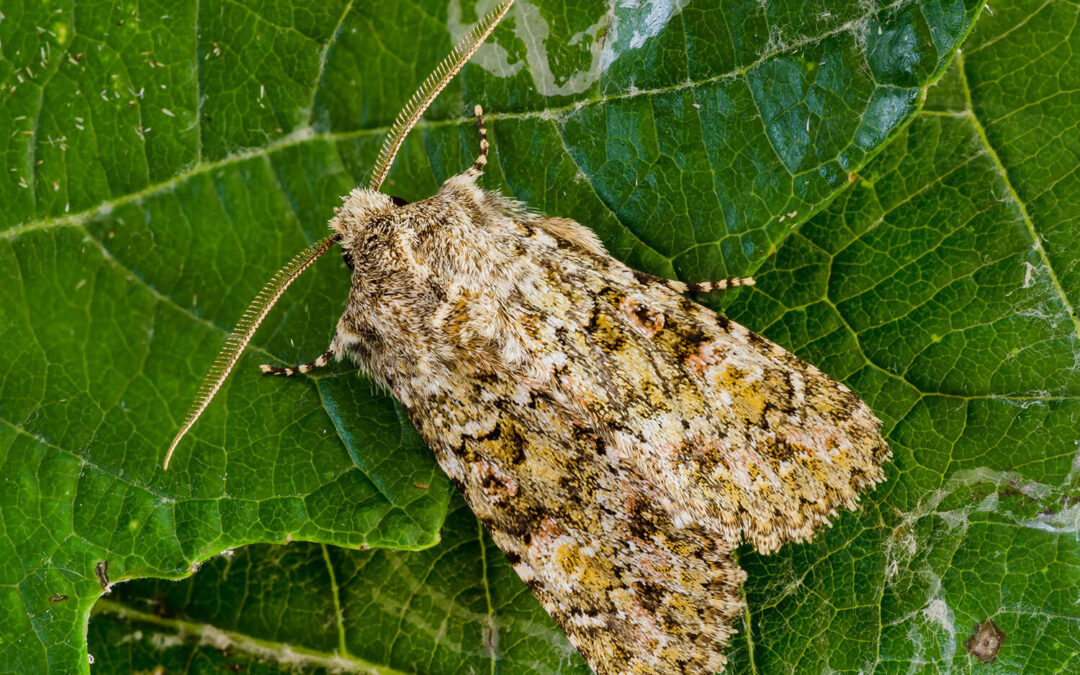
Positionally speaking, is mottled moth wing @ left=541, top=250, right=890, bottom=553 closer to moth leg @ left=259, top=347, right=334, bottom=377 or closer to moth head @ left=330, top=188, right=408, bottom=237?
moth head @ left=330, top=188, right=408, bottom=237

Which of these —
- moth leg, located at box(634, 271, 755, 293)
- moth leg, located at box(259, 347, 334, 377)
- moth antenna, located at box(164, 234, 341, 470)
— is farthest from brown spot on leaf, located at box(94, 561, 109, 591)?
moth leg, located at box(634, 271, 755, 293)

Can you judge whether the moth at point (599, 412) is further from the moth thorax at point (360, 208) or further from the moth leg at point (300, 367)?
the moth leg at point (300, 367)

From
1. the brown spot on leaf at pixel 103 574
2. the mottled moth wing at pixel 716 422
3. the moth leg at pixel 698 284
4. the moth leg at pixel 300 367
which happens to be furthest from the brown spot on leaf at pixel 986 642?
the brown spot on leaf at pixel 103 574

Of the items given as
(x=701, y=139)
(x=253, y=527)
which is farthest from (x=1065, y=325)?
(x=253, y=527)

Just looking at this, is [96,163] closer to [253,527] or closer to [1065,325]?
[253,527]

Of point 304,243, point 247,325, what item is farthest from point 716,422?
point 247,325

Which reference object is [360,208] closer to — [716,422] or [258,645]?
[716,422]
